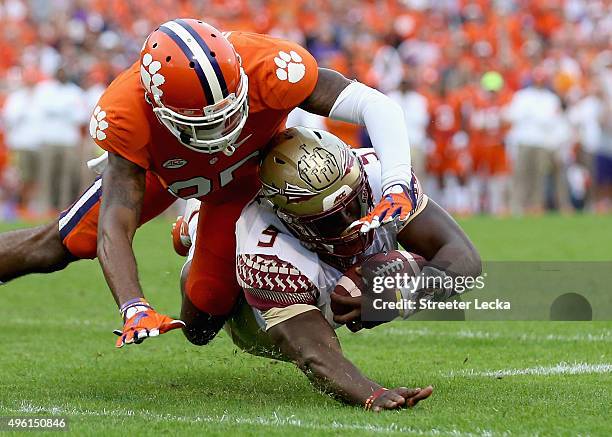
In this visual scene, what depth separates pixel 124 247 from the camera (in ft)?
15.0

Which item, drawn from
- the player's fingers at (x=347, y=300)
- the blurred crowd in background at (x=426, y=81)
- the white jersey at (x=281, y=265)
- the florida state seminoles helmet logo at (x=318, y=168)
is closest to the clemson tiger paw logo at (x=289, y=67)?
the florida state seminoles helmet logo at (x=318, y=168)

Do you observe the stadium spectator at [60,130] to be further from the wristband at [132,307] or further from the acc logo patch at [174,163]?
the wristband at [132,307]

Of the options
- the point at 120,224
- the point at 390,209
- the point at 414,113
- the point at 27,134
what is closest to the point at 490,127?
the point at 414,113

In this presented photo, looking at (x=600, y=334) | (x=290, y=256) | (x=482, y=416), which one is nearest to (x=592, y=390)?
(x=482, y=416)

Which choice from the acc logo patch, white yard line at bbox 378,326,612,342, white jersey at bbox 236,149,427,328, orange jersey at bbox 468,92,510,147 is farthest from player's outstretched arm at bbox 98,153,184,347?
orange jersey at bbox 468,92,510,147

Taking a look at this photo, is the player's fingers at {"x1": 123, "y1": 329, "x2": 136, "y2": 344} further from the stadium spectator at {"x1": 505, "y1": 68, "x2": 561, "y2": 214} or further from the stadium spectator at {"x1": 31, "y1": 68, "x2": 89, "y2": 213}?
the stadium spectator at {"x1": 505, "y1": 68, "x2": 561, "y2": 214}

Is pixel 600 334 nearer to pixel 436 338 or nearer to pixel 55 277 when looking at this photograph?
pixel 436 338

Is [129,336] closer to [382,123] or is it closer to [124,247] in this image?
[124,247]

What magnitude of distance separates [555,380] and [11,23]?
15804mm

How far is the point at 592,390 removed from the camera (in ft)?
15.7

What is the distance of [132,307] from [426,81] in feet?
43.7

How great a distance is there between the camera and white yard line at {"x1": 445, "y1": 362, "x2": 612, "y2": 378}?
529cm

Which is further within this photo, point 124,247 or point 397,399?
point 124,247

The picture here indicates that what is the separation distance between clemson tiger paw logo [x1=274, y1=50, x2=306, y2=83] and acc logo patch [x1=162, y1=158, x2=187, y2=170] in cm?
54
